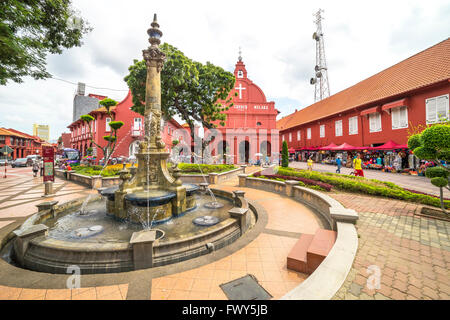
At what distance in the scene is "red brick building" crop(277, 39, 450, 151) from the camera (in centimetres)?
1302

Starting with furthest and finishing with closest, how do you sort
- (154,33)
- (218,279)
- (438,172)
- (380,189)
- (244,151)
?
(244,151), (380,189), (154,33), (438,172), (218,279)

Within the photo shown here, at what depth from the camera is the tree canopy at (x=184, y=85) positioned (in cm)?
1522

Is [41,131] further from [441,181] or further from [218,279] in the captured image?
[441,181]

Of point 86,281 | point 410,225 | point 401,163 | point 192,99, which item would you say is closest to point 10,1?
point 86,281

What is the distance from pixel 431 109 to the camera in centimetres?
1302

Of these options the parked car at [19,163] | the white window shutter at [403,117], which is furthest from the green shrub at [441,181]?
the parked car at [19,163]

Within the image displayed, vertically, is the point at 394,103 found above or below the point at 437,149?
above

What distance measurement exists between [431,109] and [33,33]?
24847 mm

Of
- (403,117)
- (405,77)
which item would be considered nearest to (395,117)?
(403,117)

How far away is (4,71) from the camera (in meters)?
8.50

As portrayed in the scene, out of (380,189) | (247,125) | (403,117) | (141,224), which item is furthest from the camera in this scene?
(247,125)

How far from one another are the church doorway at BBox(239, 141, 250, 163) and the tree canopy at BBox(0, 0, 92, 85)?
75.6 ft

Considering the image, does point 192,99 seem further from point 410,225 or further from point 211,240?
point 410,225

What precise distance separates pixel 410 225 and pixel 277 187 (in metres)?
5.55
